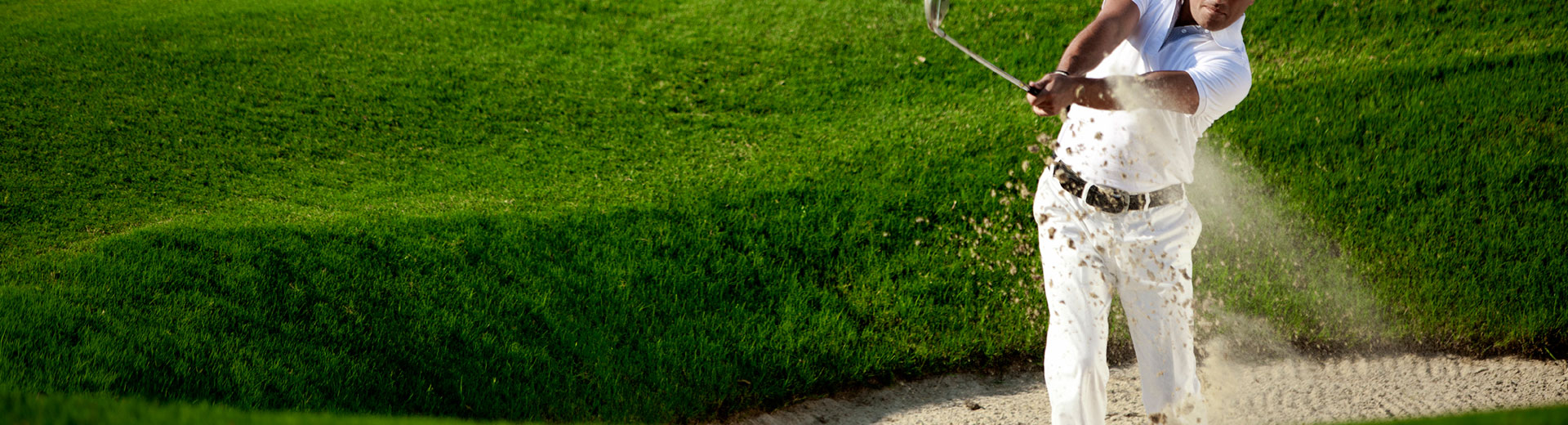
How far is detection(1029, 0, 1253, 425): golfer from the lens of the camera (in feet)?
10.8

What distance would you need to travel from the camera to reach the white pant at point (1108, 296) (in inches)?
139

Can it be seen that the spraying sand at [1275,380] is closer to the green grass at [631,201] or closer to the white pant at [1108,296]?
the green grass at [631,201]

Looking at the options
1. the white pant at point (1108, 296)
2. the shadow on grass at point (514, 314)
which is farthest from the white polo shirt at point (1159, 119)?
the shadow on grass at point (514, 314)

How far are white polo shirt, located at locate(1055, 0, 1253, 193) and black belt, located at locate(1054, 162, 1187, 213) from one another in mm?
22

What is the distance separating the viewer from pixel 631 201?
6898 millimetres

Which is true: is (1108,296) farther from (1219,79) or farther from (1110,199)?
(1219,79)

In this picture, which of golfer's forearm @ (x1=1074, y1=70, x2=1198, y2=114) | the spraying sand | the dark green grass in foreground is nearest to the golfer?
golfer's forearm @ (x1=1074, y1=70, x2=1198, y2=114)

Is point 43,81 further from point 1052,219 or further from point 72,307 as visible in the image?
point 1052,219

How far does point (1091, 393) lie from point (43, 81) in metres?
8.39

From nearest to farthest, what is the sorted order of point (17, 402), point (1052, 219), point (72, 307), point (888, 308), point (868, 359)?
point (17, 402), point (1052, 219), point (72, 307), point (868, 359), point (888, 308)

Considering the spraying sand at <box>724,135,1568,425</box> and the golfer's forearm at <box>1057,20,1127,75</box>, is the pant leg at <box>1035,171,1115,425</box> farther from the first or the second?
the spraying sand at <box>724,135,1568,425</box>

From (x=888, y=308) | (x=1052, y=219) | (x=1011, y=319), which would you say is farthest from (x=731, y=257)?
(x=1052, y=219)

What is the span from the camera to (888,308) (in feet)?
19.3

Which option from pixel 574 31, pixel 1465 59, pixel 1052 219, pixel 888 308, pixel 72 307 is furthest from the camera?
pixel 574 31
